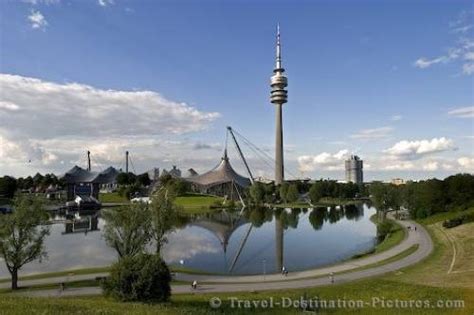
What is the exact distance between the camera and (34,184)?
183250 mm

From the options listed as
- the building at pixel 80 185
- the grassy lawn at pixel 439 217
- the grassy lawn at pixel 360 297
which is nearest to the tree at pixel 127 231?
the grassy lawn at pixel 360 297

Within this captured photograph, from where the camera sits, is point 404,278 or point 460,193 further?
point 460,193

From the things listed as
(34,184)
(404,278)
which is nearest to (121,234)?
(404,278)

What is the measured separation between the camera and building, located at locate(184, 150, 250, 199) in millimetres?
177238

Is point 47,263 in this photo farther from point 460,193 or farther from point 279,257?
point 460,193

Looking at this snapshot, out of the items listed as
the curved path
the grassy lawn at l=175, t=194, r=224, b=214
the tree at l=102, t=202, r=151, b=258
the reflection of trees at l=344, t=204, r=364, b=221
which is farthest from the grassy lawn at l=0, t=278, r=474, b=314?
the grassy lawn at l=175, t=194, r=224, b=214

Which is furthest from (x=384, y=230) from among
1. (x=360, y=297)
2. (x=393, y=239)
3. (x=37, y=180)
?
(x=37, y=180)

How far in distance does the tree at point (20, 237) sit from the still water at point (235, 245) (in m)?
7.97

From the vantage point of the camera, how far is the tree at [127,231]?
38250mm

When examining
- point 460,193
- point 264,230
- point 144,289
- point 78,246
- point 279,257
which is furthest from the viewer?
point 460,193

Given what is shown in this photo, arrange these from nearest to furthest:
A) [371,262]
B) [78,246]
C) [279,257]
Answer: [371,262] → [279,257] → [78,246]

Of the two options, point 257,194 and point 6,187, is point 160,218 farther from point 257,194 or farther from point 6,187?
point 6,187

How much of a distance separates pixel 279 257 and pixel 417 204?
4899 cm

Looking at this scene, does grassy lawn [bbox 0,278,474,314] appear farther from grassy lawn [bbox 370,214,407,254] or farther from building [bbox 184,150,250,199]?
building [bbox 184,150,250,199]
